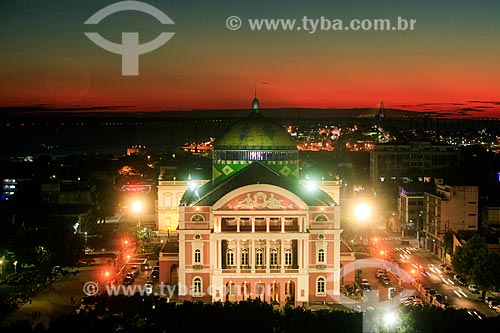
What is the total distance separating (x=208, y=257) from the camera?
4081 cm

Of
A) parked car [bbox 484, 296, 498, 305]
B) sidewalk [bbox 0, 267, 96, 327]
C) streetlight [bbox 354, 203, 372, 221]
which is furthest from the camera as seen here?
streetlight [bbox 354, 203, 372, 221]

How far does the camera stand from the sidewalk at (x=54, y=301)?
36.0 meters

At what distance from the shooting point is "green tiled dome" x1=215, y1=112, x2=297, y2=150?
47.2 m

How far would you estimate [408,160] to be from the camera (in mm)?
92312

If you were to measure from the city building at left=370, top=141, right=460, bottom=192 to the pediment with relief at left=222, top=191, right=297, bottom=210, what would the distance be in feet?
161

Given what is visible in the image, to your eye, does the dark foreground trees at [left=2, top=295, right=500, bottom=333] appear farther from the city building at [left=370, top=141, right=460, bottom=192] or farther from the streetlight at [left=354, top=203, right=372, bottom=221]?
the city building at [left=370, top=141, right=460, bottom=192]

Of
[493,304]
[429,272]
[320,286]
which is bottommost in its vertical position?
[493,304]

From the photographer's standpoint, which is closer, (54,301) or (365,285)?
(54,301)

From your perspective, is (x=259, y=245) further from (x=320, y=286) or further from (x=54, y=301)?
(x=54, y=301)

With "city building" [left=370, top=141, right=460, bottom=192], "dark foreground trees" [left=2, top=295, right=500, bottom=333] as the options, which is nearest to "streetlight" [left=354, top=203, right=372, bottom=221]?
"city building" [left=370, top=141, right=460, bottom=192]

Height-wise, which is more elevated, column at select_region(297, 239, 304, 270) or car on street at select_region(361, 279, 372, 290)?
column at select_region(297, 239, 304, 270)

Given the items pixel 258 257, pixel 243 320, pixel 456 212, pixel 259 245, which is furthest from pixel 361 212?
pixel 243 320

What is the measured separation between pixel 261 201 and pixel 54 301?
1261cm

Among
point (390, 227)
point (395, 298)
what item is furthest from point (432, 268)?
point (390, 227)
